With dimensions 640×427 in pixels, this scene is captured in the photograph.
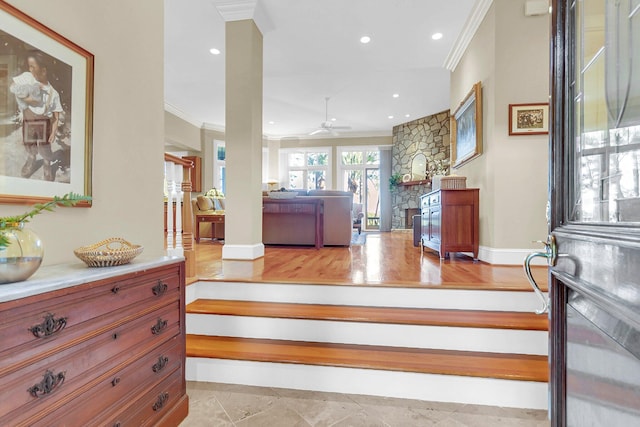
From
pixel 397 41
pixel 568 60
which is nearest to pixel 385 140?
pixel 397 41

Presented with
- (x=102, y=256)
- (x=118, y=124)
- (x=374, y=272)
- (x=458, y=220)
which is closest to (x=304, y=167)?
(x=458, y=220)

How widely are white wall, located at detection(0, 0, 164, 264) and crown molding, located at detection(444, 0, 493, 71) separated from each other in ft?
11.0

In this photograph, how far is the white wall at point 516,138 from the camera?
10.4 feet

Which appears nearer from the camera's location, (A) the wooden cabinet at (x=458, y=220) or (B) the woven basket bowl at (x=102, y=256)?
(B) the woven basket bowl at (x=102, y=256)

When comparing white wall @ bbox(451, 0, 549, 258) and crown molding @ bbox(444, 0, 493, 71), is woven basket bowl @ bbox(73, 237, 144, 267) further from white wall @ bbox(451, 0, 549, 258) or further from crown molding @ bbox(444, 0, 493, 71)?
crown molding @ bbox(444, 0, 493, 71)

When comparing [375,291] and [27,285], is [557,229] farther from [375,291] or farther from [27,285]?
[375,291]

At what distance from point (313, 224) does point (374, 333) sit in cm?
291

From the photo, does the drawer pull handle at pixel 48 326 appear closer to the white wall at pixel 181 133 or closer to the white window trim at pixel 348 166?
the white wall at pixel 181 133

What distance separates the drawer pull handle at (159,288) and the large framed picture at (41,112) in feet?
1.70

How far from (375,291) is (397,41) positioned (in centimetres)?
361

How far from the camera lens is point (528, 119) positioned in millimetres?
3189

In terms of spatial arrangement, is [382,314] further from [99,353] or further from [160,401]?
[99,353]

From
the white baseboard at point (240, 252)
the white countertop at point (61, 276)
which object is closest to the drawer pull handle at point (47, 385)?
the white countertop at point (61, 276)

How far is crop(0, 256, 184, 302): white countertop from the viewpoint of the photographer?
79 centimetres
